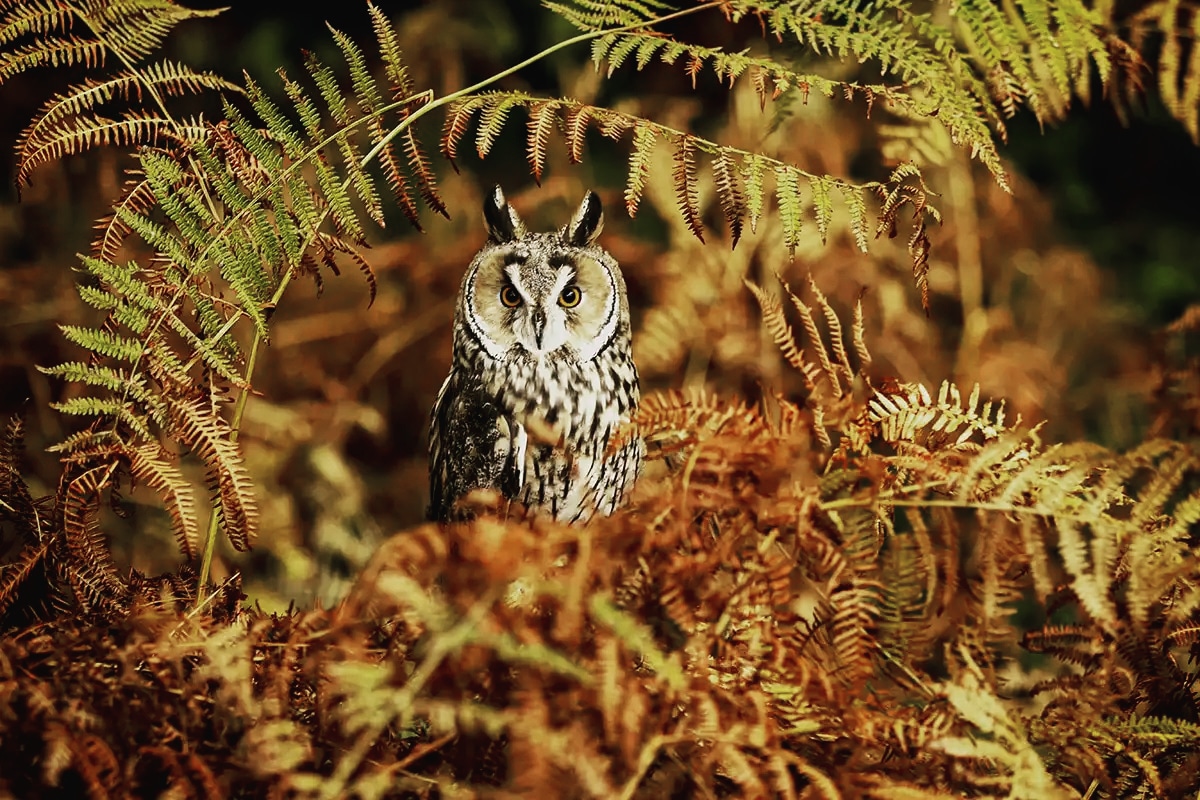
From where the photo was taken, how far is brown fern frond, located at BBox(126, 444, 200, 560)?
36.0 inches

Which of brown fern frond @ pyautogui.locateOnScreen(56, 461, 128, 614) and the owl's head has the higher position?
the owl's head

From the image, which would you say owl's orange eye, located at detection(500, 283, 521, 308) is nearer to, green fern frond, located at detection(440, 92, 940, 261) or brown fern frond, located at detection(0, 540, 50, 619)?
green fern frond, located at detection(440, 92, 940, 261)

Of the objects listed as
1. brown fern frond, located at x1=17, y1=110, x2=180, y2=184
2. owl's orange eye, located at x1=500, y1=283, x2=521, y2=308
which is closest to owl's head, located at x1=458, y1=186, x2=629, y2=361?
owl's orange eye, located at x1=500, y1=283, x2=521, y2=308

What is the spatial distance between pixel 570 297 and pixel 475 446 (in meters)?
0.31

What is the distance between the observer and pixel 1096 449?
0.93m

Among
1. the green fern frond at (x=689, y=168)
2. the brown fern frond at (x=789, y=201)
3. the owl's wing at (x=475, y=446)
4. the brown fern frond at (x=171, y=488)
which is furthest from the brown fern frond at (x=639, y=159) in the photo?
the owl's wing at (x=475, y=446)

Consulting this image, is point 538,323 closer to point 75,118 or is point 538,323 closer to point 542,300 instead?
point 542,300

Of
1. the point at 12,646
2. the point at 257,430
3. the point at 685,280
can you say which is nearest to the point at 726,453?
the point at 12,646

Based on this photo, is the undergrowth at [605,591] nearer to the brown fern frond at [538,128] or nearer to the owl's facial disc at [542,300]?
the brown fern frond at [538,128]

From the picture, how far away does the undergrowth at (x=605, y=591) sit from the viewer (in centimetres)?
78

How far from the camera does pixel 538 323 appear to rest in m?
1.71

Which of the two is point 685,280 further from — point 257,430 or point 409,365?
point 257,430

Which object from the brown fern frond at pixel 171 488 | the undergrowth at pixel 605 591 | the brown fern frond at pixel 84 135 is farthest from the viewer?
the brown fern frond at pixel 84 135

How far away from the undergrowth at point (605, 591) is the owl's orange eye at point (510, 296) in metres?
0.64
